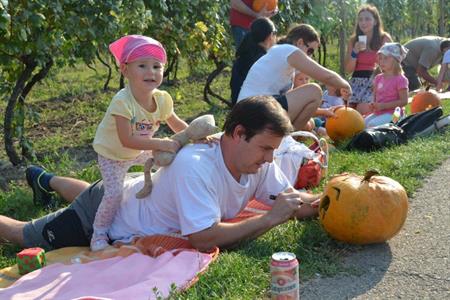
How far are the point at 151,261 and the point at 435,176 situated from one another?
2805 mm

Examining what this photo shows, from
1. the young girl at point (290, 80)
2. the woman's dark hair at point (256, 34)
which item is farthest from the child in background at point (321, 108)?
the woman's dark hair at point (256, 34)

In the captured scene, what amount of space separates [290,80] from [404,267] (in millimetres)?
3070

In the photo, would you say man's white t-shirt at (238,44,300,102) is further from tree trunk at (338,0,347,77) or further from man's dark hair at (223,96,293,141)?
tree trunk at (338,0,347,77)

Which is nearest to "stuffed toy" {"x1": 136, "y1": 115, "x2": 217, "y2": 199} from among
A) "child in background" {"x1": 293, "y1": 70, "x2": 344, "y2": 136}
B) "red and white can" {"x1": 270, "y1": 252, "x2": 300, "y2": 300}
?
"red and white can" {"x1": 270, "y1": 252, "x2": 300, "y2": 300}

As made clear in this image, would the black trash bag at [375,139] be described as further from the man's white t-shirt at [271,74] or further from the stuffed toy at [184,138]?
the stuffed toy at [184,138]

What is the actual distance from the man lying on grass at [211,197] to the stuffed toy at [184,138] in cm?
5

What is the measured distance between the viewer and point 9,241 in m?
4.07

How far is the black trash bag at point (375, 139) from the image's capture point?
605cm

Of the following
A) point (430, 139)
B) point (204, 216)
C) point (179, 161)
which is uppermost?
point (179, 161)

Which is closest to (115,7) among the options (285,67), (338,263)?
(285,67)

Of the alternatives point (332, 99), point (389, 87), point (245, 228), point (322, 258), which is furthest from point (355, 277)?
point (332, 99)

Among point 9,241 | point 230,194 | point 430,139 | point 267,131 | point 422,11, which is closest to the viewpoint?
point 267,131

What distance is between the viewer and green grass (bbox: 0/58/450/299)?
3057 millimetres

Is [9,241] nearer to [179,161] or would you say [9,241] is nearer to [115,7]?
[179,161]
